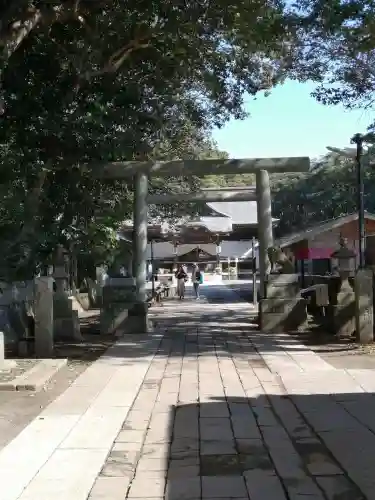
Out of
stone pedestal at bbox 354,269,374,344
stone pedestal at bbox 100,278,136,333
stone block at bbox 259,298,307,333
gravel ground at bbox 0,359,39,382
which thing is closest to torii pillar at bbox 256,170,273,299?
stone block at bbox 259,298,307,333

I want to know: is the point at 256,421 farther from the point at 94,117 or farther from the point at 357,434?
the point at 94,117

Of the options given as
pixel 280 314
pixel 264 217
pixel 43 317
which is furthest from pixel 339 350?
pixel 43 317

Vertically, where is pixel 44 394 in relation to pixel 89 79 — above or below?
below

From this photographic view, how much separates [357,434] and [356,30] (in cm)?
754

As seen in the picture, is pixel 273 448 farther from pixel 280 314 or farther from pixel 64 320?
pixel 64 320

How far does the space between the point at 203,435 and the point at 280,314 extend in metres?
8.26

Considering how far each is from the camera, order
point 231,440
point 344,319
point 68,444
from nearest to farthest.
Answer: point 68,444 < point 231,440 < point 344,319

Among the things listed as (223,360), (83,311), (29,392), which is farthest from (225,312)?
(29,392)

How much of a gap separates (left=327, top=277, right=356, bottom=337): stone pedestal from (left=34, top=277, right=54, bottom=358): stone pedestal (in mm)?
5825

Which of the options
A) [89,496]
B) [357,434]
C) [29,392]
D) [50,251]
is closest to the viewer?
[89,496]

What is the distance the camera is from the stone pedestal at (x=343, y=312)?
41.1 ft

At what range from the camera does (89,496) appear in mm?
3934

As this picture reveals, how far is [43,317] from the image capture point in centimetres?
1045

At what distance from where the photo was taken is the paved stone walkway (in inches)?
161
